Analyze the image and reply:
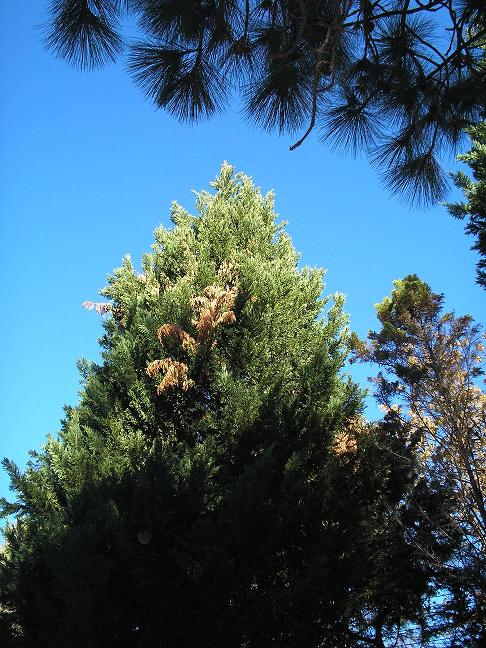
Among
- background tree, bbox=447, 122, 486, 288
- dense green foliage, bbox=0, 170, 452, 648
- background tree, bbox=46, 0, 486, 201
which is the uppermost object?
background tree, bbox=447, 122, 486, 288

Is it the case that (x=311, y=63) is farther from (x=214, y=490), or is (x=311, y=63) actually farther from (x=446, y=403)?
(x=446, y=403)

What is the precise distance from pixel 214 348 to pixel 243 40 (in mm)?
3215

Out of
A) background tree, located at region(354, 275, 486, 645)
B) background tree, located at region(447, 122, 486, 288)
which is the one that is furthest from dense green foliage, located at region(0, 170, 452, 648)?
background tree, located at region(447, 122, 486, 288)

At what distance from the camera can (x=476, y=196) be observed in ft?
35.8

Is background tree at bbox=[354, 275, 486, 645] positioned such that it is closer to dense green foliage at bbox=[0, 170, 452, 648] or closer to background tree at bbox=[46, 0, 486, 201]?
dense green foliage at bbox=[0, 170, 452, 648]

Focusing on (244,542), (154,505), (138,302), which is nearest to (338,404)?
(244,542)

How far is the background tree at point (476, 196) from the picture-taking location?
404 inches

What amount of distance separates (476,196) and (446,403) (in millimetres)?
4237

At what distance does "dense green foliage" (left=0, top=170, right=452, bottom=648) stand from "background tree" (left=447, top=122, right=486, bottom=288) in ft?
14.7

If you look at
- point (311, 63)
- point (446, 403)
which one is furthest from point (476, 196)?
point (311, 63)

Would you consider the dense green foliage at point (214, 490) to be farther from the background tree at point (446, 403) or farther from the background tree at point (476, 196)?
the background tree at point (476, 196)

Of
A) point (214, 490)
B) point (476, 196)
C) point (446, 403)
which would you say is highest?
point (476, 196)

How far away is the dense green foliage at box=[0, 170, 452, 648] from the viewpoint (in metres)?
4.31

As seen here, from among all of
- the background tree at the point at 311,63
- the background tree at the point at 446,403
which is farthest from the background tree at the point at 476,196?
the background tree at the point at 311,63
